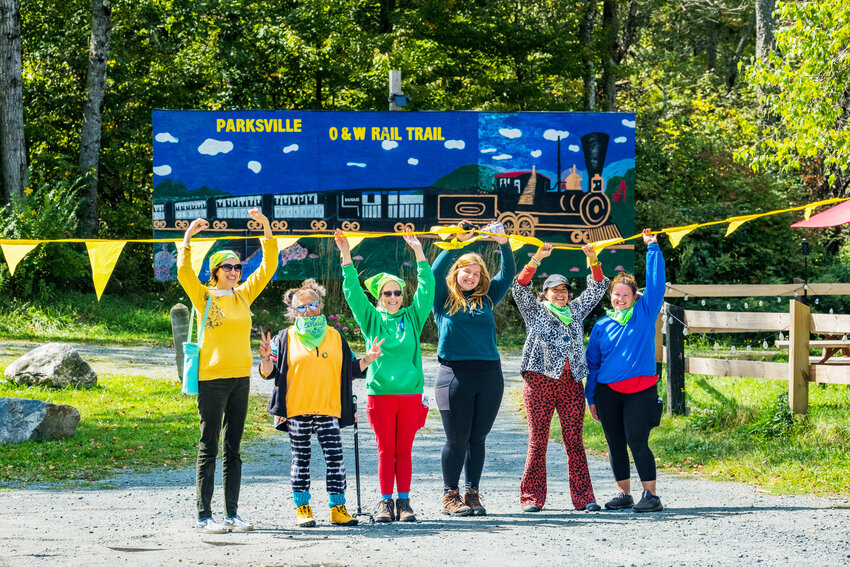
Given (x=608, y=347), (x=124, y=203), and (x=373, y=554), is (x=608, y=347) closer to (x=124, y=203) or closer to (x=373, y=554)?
(x=373, y=554)

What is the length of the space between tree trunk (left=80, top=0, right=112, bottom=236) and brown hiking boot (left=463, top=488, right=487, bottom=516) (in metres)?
19.3

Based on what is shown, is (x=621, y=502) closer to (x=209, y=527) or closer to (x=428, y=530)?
(x=428, y=530)

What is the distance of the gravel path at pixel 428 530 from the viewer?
5.97 metres

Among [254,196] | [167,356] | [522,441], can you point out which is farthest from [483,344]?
[254,196]

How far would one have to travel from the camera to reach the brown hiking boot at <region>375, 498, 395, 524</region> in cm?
699

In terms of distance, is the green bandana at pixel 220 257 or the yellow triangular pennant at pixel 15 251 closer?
the green bandana at pixel 220 257

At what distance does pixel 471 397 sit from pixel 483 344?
14.4 inches

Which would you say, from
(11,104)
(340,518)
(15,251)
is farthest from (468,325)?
(11,104)

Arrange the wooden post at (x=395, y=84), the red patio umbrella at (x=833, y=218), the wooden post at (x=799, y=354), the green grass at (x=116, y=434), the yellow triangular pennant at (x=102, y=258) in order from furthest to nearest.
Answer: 1. the wooden post at (x=395, y=84)
2. the wooden post at (x=799, y=354)
3. the green grass at (x=116, y=434)
4. the red patio umbrella at (x=833, y=218)
5. the yellow triangular pennant at (x=102, y=258)

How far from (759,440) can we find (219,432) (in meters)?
5.38

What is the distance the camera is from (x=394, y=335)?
23.5ft

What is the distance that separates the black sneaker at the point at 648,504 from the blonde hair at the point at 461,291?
1.73 metres

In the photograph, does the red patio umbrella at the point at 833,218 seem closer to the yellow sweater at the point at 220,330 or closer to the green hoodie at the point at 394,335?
the green hoodie at the point at 394,335

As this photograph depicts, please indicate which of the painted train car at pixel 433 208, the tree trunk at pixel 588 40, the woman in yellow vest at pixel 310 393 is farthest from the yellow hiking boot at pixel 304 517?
the tree trunk at pixel 588 40
